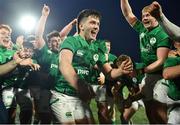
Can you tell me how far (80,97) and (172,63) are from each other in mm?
1053

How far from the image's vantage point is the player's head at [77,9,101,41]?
4.39 meters

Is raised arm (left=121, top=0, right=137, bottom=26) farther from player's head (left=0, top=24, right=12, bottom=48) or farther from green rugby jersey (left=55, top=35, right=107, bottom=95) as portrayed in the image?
player's head (left=0, top=24, right=12, bottom=48)

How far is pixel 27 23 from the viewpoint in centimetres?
475

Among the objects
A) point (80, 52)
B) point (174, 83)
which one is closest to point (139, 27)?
point (80, 52)

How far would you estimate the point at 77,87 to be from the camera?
3893 millimetres

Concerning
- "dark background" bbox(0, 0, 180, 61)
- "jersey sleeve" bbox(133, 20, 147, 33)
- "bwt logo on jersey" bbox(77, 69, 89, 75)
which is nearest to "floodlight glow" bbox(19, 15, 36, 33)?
"dark background" bbox(0, 0, 180, 61)

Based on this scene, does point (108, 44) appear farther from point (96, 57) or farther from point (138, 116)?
point (138, 116)

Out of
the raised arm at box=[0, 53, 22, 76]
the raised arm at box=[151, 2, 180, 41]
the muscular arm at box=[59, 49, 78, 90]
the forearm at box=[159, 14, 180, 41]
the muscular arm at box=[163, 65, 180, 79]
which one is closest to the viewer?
the muscular arm at box=[163, 65, 180, 79]

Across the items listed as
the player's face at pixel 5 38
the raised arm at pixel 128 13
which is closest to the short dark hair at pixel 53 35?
the player's face at pixel 5 38

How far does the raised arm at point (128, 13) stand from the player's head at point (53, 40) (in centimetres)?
89

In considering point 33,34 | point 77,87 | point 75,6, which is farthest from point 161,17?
point 33,34

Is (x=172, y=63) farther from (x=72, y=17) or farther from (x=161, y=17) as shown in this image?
(x=72, y=17)

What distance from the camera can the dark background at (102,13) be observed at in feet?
15.7

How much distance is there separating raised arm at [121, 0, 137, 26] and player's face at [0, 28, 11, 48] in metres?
1.50
